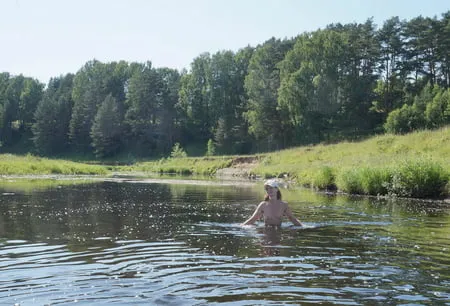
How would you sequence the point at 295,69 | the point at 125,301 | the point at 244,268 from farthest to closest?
the point at 295,69, the point at 244,268, the point at 125,301

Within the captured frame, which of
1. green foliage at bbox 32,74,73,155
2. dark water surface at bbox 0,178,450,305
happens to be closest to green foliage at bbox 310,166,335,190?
dark water surface at bbox 0,178,450,305

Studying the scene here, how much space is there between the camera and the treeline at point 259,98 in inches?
3319

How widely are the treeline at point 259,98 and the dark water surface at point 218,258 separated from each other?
171 feet

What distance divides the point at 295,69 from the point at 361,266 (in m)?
83.2

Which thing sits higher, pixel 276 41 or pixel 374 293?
pixel 276 41

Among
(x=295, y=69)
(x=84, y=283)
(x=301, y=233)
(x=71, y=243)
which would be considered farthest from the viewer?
(x=295, y=69)

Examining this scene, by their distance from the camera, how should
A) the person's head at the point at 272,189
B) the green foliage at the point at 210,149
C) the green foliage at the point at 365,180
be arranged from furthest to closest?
the green foliage at the point at 210,149, the green foliage at the point at 365,180, the person's head at the point at 272,189

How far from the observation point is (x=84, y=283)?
8.76 meters

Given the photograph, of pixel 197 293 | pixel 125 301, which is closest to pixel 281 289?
pixel 197 293

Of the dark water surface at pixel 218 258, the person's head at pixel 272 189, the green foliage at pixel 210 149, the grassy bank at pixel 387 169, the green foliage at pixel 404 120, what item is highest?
the green foliage at pixel 404 120

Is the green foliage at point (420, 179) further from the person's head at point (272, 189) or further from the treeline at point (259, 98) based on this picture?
the treeline at point (259, 98)

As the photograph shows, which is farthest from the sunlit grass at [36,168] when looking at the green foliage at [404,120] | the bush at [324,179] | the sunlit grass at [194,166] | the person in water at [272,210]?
the person in water at [272,210]

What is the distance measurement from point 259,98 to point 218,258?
278 ft

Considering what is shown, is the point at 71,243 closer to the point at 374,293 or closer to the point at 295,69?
the point at 374,293
